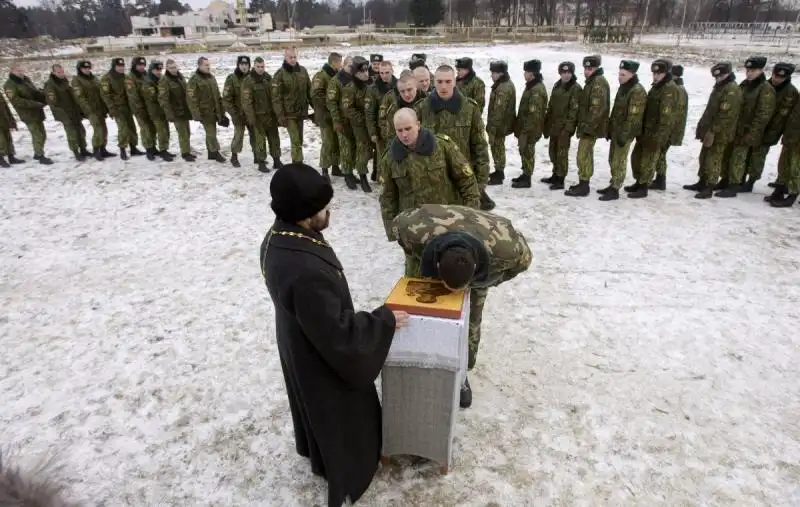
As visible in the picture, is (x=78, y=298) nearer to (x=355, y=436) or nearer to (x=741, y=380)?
(x=355, y=436)

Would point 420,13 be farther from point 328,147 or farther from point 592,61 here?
point 592,61

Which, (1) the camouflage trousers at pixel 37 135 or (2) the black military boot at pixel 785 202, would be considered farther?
(1) the camouflage trousers at pixel 37 135

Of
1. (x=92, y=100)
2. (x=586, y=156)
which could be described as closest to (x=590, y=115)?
(x=586, y=156)

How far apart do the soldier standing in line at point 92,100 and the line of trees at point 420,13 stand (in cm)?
4561

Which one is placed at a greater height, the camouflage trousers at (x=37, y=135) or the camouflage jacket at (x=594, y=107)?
the camouflage jacket at (x=594, y=107)

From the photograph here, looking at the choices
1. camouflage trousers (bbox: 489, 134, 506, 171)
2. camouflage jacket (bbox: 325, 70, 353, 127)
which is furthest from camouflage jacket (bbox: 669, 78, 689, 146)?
camouflage jacket (bbox: 325, 70, 353, 127)

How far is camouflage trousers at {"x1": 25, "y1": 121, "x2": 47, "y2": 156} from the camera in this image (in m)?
8.63

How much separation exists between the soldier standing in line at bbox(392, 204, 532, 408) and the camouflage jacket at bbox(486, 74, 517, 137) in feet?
14.9

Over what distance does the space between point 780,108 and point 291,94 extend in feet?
21.9

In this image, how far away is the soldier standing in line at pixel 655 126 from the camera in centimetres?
607

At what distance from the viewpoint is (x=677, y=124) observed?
6273 mm

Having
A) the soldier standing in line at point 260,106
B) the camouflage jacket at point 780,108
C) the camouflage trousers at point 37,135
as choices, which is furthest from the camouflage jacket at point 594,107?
the camouflage trousers at point 37,135

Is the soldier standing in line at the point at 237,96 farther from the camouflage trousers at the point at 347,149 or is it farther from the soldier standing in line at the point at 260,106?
the camouflage trousers at the point at 347,149

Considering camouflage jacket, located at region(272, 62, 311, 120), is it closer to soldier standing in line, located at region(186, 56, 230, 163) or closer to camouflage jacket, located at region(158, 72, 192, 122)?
soldier standing in line, located at region(186, 56, 230, 163)
